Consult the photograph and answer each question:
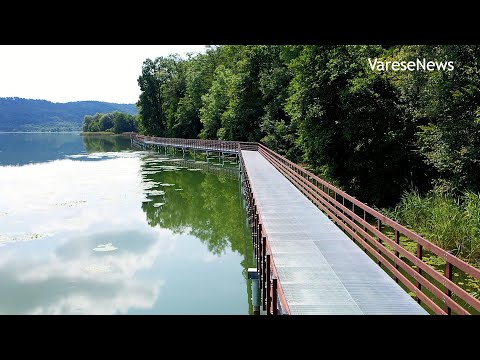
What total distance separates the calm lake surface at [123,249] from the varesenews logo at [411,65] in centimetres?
783

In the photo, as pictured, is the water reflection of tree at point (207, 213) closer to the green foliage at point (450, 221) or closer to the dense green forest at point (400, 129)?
the dense green forest at point (400, 129)

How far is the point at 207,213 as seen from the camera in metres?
18.5

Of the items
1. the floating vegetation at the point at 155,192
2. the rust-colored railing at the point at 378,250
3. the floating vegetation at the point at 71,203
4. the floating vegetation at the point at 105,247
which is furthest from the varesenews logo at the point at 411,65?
the floating vegetation at the point at 71,203

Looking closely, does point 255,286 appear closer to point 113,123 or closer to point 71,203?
point 71,203

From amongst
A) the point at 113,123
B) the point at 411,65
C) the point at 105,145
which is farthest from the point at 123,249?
the point at 113,123

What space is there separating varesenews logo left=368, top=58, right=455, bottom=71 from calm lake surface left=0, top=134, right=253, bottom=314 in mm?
7829

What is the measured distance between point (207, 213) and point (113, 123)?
120m

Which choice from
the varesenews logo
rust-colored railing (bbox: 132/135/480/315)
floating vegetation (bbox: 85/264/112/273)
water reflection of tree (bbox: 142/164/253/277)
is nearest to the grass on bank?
rust-colored railing (bbox: 132/135/480/315)

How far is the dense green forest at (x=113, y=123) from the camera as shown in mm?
121375

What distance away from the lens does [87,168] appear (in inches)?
1336

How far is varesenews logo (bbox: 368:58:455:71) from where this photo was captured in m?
13.8

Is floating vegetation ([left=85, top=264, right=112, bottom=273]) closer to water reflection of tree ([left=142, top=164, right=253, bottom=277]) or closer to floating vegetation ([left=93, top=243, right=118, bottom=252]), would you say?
floating vegetation ([left=93, top=243, right=118, bottom=252])
